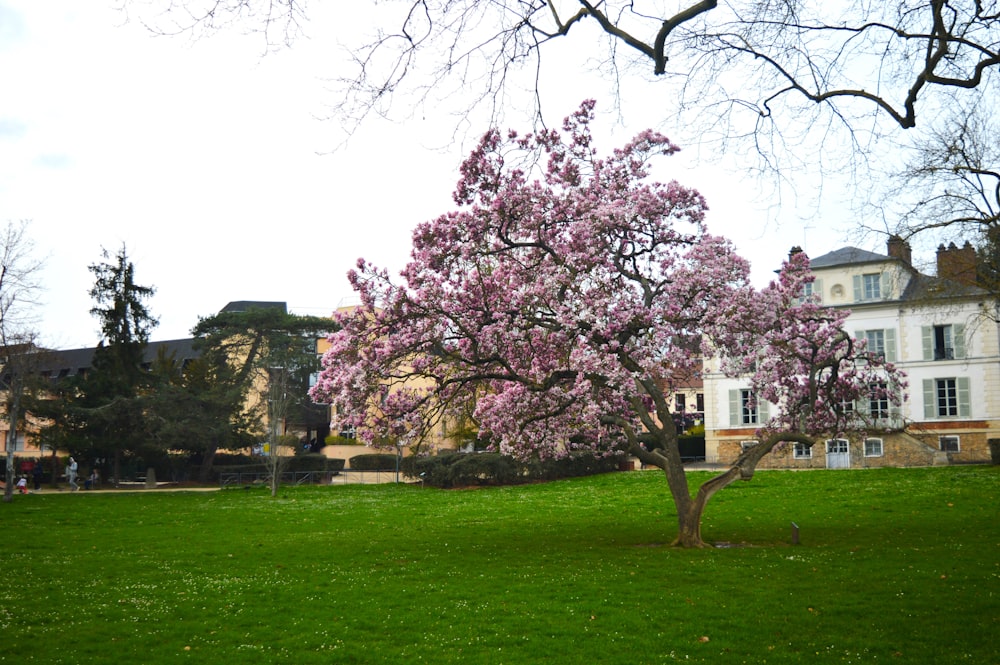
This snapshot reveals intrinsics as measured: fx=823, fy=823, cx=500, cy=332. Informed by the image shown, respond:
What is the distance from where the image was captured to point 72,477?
42500mm

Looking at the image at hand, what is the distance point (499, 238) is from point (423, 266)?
169 cm

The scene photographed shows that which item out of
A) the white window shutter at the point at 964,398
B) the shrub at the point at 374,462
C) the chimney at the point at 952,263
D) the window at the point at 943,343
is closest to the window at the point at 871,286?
the window at the point at 943,343

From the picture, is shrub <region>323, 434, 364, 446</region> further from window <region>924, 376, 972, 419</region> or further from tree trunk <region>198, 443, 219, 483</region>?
window <region>924, 376, 972, 419</region>

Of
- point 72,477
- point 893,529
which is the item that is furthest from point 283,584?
point 72,477

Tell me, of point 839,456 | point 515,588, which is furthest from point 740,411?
point 515,588

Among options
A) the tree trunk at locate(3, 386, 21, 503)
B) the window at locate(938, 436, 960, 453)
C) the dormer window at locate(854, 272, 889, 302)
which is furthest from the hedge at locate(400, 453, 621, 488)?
the window at locate(938, 436, 960, 453)

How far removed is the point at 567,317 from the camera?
1562 cm

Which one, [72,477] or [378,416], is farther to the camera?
[72,477]

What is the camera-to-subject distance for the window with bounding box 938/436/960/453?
4472cm

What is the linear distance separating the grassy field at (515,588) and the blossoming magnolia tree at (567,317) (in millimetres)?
2749

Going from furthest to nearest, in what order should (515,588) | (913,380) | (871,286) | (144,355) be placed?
(144,355) < (871,286) < (913,380) < (515,588)

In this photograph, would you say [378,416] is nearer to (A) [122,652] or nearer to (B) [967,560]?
(A) [122,652]

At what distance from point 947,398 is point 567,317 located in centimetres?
3796

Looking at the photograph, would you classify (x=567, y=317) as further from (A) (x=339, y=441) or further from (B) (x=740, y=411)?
(A) (x=339, y=441)
